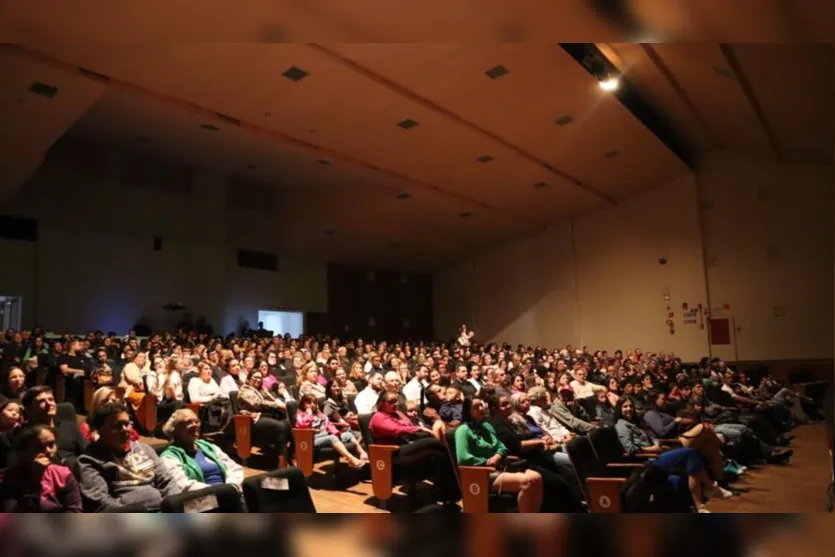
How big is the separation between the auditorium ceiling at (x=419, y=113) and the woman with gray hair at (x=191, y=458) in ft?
4.46

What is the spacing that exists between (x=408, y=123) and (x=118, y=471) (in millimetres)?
4811

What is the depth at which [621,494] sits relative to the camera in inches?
104

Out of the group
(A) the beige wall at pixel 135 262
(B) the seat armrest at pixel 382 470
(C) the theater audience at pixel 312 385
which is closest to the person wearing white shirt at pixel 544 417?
(B) the seat armrest at pixel 382 470

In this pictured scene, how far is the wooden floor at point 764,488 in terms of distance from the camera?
2.92 m

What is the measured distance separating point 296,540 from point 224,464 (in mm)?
767

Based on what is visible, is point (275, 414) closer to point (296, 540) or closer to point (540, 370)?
point (296, 540)

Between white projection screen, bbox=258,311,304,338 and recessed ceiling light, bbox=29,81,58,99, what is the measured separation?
486 cm

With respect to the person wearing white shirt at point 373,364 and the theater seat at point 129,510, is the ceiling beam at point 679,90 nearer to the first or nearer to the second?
the person wearing white shirt at point 373,364

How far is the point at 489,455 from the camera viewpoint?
2.93 meters

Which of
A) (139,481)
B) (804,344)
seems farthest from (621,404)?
(139,481)

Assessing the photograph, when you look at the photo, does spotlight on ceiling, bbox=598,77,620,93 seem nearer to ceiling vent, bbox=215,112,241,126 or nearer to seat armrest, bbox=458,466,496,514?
ceiling vent, bbox=215,112,241,126

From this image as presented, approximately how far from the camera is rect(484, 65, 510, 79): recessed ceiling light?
510cm

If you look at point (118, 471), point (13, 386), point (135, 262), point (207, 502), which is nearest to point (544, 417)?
point (207, 502)

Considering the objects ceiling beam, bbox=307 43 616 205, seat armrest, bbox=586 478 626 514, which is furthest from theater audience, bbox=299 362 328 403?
ceiling beam, bbox=307 43 616 205
